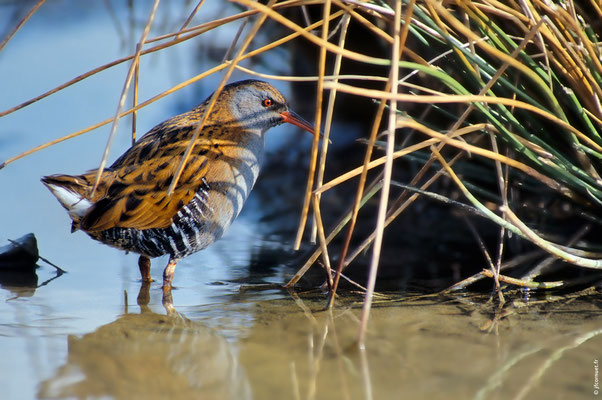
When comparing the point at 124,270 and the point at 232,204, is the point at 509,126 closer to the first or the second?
the point at 232,204

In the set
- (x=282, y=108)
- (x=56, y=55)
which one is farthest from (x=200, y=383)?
(x=56, y=55)

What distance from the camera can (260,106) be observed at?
344 cm

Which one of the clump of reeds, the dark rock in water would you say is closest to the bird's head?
the clump of reeds

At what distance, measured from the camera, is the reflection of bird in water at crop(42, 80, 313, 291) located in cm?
294

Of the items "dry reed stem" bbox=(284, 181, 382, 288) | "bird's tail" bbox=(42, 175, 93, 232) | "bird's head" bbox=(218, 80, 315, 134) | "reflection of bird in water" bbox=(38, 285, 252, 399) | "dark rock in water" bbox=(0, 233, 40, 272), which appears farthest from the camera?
"bird's head" bbox=(218, 80, 315, 134)

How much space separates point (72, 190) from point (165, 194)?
0.38 m

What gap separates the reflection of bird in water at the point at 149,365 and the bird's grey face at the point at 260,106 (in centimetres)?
123

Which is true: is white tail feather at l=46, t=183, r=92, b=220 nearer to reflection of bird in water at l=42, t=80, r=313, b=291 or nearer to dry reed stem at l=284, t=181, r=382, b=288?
reflection of bird in water at l=42, t=80, r=313, b=291

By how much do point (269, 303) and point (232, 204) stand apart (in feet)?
1.92

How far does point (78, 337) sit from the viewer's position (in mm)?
2281

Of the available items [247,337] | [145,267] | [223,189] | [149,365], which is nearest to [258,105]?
[223,189]

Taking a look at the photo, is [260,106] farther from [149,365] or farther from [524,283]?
[149,365]

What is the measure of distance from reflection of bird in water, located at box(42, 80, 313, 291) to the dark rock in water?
0.25 m

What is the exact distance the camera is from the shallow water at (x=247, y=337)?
6.23 feet
